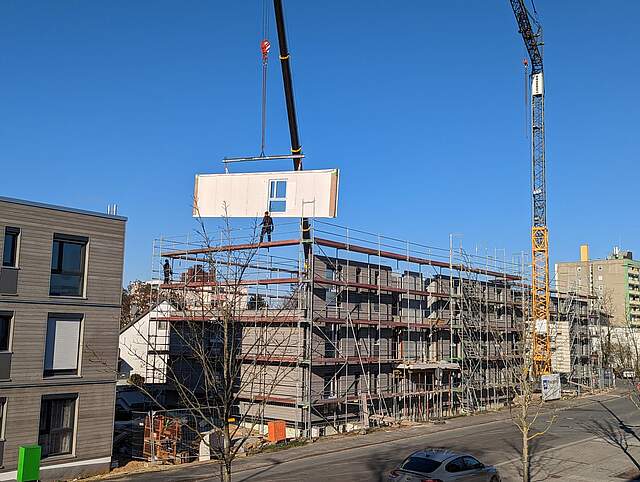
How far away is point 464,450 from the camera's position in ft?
81.6

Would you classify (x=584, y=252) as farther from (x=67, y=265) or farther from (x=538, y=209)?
(x=67, y=265)

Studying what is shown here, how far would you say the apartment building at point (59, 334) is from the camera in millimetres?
19734

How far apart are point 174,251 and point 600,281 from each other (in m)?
120

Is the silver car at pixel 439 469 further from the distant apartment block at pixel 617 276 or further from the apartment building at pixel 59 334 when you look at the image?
the distant apartment block at pixel 617 276

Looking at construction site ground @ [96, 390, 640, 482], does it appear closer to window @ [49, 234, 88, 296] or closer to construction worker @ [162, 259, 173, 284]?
window @ [49, 234, 88, 296]

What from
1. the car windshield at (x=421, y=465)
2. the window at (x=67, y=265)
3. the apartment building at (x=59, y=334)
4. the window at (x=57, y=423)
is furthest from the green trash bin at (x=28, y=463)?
the car windshield at (x=421, y=465)

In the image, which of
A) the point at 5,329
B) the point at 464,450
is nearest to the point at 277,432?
the point at 464,450

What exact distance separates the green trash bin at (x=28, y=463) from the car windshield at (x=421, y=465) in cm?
1113

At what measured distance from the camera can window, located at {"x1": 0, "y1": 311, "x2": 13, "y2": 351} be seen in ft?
64.6

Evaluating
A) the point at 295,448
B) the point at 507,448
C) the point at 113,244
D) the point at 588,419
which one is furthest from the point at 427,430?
the point at 113,244

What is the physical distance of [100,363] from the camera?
2186cm

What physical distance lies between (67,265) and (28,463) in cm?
649

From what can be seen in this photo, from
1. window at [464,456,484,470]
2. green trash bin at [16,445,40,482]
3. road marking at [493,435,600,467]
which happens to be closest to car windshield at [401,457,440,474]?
window at [464,456,484,470]

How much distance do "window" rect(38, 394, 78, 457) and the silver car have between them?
1125 cm
